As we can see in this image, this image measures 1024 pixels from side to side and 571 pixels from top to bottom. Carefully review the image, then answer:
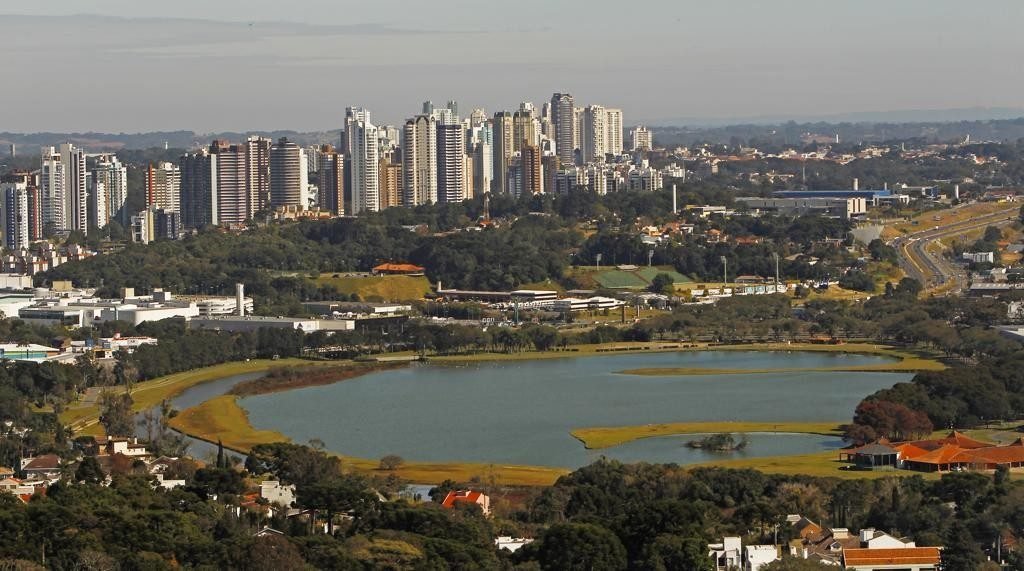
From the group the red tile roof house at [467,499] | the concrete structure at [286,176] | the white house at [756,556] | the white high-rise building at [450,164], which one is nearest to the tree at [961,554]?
the white house at [756,556]

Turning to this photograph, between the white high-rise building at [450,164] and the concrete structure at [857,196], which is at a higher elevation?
the white high-rise building at [450,164]

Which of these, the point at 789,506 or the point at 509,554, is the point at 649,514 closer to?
the point at 509,554

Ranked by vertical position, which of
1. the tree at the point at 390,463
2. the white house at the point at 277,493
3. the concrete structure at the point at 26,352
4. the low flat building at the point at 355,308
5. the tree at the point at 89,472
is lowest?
the tree at the point at 390,463

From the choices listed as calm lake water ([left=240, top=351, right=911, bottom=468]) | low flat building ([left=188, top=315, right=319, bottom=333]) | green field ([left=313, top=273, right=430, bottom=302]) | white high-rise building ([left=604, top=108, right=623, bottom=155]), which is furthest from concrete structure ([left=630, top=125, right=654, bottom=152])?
calm lake water ([left=240, top=351, right=911, bottom=468])

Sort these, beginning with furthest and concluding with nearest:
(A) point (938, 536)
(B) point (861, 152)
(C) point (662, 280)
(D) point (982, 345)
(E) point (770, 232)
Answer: (B) point (861, 152) < (E) point (770, 232) < (C) point (662, 280) < (D) point (982, 345) < (A) point (938, 536)

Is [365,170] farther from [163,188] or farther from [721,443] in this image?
[721,443]

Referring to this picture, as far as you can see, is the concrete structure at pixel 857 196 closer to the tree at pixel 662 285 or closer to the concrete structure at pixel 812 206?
the concrete structure at pixel 812 206

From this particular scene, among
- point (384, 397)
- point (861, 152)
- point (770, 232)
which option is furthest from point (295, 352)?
point (861, 152)
